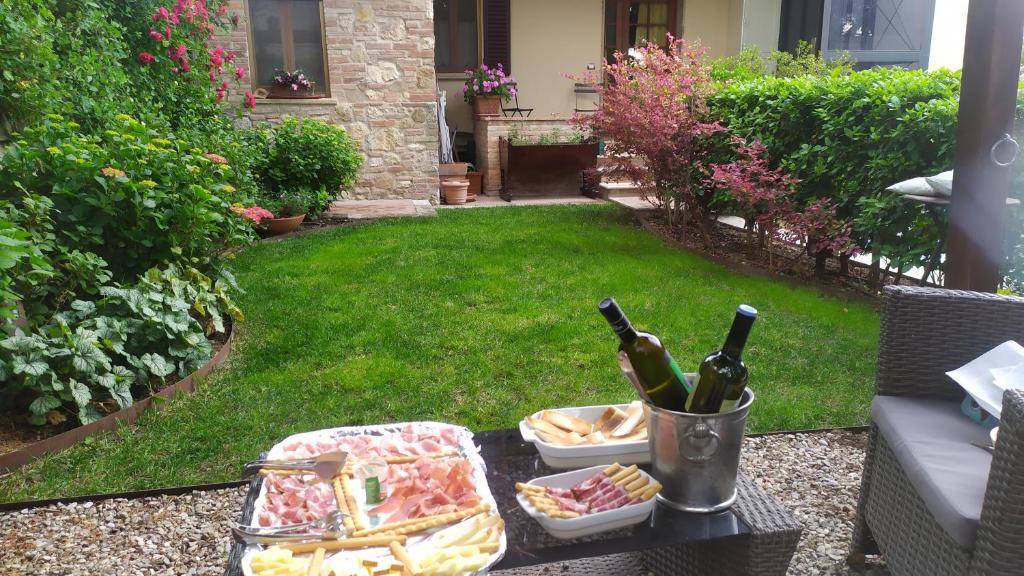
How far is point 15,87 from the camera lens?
3.63 m

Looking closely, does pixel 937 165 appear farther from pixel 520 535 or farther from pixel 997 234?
pixel 520 535

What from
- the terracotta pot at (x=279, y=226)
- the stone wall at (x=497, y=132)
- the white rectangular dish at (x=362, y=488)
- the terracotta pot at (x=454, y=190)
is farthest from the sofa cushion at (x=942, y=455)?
the stone wall at (x=497, y=132)

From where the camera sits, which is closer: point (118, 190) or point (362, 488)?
point (362, 488)

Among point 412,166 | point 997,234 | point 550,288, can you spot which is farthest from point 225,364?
point 412,166

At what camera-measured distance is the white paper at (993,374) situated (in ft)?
5.63

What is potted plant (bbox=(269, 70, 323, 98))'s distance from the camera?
8.08 metres

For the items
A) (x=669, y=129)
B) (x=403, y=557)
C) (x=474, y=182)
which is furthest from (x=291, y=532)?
(x=474, y=182)

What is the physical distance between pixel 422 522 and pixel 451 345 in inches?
101

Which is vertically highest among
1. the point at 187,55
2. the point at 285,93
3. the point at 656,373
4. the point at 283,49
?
the point at 283,49

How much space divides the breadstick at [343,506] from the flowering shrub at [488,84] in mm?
8668

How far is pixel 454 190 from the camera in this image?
8.91 metres

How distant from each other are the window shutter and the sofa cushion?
945 centimetres

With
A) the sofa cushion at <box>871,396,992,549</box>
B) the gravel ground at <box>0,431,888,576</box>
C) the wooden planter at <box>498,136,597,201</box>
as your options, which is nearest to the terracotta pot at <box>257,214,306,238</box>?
the wooden planter at <box>498,136,597,201</box>

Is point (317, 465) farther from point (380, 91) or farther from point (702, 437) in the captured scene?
point (380, 91)
